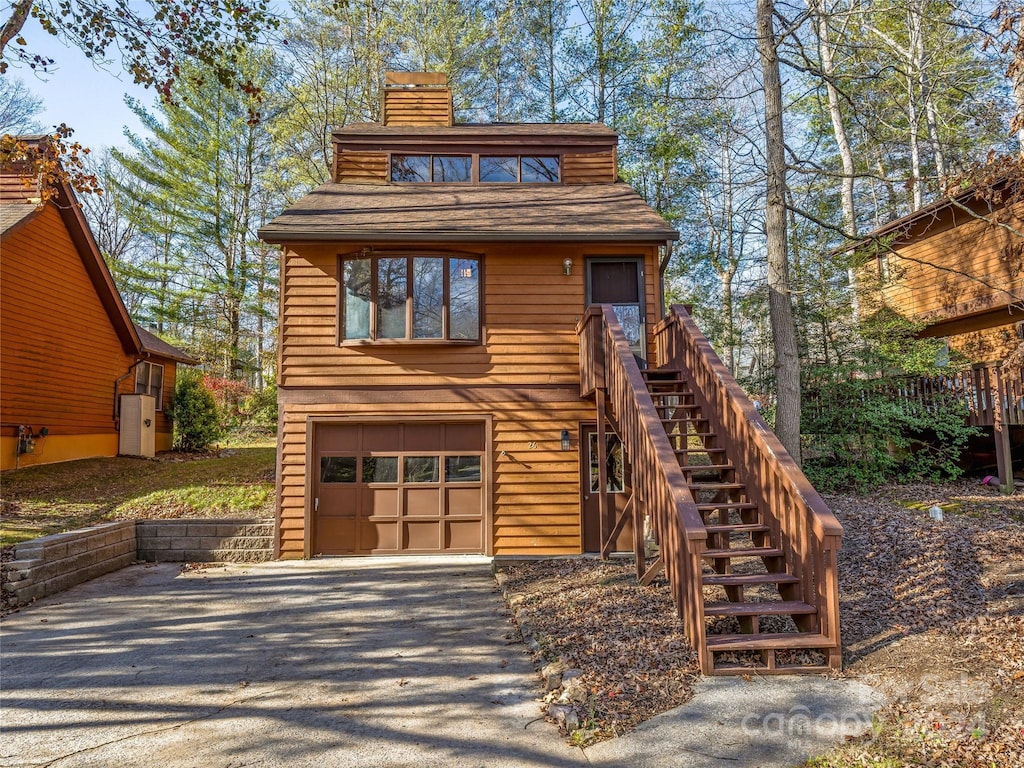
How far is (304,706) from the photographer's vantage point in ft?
13.4

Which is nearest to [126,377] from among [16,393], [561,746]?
[16,393]

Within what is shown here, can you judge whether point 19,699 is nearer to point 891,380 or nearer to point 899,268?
point 891,380

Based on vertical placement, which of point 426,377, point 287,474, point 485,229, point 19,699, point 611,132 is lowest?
point 19,699

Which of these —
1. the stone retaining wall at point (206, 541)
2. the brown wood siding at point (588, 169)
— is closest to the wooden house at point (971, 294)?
the brown wood siding at point (588, 169)

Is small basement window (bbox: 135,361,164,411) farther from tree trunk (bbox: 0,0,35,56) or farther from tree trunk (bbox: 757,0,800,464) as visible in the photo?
tree trunk (bbox: 757,0,800,464)

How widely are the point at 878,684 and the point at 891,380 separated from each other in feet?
27.2

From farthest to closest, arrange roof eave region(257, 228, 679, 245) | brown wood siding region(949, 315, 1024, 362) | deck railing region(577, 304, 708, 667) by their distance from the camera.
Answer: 1. brown wood siding region(949, 315, 1024, 362)
2. roof eave region(257, 228, 679, 245)
3. deck railing region(577, 304, 708, 667)

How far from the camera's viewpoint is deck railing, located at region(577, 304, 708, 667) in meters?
4.37

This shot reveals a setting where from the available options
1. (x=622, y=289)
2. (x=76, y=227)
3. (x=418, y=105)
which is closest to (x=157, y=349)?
(x=76, y=227)

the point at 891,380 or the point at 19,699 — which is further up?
the point at 891,380

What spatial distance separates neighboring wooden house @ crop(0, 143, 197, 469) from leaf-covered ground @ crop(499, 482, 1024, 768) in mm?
10510

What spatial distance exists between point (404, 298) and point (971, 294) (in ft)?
40.8

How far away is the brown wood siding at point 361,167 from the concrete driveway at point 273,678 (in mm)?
7320

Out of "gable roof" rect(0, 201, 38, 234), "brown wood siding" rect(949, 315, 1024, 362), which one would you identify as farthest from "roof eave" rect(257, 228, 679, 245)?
"brown wood siding" rect(949, 315, 1024, 362)
